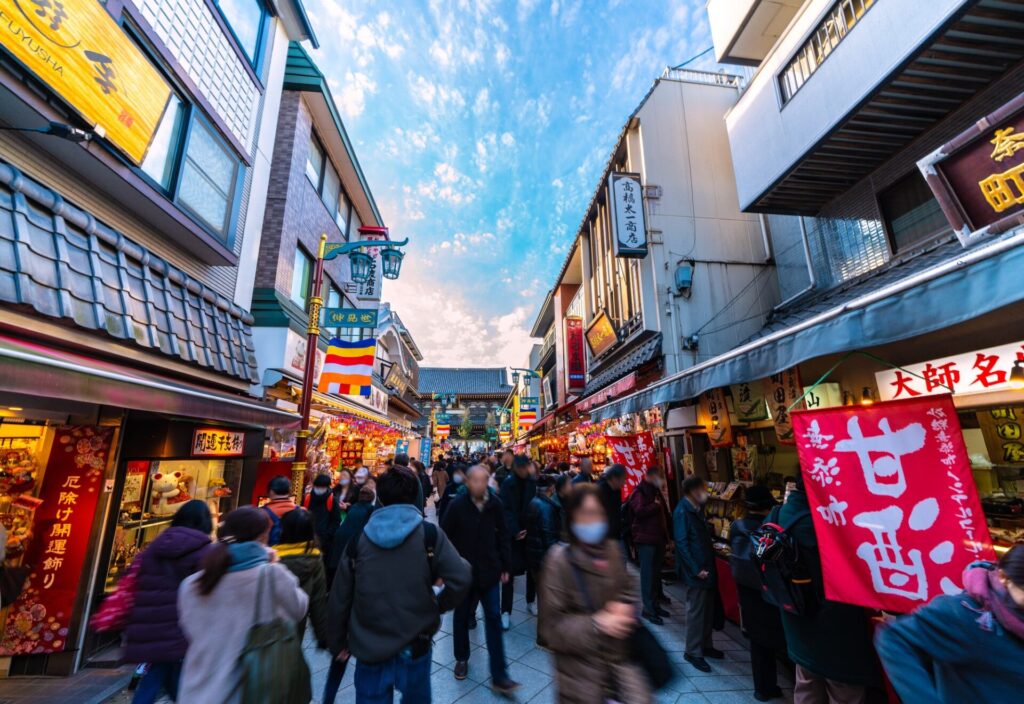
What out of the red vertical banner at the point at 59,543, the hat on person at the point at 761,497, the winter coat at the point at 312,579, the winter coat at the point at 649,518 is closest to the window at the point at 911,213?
the hat on person at the point at 761,497

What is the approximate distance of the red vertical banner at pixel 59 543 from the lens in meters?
4.95

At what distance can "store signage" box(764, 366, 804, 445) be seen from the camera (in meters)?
6.12

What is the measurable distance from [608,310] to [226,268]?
40.2 ft

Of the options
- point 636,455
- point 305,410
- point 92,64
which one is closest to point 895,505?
point 636,455

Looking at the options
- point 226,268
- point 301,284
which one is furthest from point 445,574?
point 301,284

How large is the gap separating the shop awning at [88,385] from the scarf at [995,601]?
19.5ft

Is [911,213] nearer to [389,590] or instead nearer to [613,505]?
[613,505]

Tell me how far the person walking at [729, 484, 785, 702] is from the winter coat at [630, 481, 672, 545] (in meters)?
1.88

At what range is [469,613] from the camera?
4824mm

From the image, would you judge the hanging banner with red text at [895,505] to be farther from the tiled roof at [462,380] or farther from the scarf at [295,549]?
the tiled roof at [462,380]

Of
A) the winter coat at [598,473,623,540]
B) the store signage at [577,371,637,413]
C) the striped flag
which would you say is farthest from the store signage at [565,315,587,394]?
the winter coat at [598,473,623,540]

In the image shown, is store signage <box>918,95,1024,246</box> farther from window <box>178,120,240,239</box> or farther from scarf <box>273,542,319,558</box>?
window <box>178,120,240,239</box>

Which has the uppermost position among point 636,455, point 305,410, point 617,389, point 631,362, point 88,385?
point 631,362

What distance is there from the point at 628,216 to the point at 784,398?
7.21 metres
